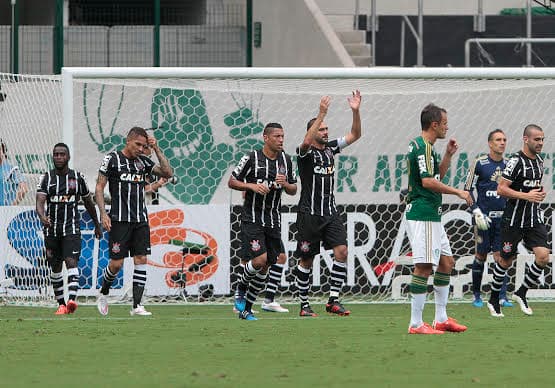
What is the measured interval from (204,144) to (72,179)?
3236 millimetres

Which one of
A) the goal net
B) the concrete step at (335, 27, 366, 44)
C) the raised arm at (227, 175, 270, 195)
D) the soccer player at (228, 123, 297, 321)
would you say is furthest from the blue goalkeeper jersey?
the concrete step at (335, 27, 366, 44)

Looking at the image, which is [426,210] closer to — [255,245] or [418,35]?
[255,245]

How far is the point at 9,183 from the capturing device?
15.9 meters

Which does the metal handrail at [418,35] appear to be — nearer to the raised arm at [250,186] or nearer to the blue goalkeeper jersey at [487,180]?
the blue goalkeeper jersey at [487,180]

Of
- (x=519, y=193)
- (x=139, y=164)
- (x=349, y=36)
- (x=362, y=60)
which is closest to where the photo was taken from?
(x=519, y=193)

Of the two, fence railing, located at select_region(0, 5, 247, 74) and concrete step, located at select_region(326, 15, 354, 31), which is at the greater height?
concrete step, located at select_region(326, 15, 354, 31)

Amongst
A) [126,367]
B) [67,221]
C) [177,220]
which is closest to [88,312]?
[67,221]

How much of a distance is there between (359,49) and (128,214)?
10.7 metres

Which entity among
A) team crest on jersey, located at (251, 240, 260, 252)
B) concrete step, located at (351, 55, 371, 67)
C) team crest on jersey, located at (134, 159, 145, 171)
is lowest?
team crest on jersey, located at (251, 240, 260, 252)

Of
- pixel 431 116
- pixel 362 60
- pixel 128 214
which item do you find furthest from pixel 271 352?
pixel 362 60

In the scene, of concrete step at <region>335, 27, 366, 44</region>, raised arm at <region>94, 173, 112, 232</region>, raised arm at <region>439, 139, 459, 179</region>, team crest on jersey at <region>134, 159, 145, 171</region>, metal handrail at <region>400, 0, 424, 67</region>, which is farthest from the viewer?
concrete step at <region>335, 27, 366, 44</region>

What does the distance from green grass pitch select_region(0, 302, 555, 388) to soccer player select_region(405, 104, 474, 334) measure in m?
0.39

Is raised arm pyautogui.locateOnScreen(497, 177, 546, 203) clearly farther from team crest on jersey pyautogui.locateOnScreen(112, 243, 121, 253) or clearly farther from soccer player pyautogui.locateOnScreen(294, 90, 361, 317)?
team crest on jersey pyautogui.locateOnScreen(112, 243, 121, 253)

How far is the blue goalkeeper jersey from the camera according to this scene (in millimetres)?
14969
